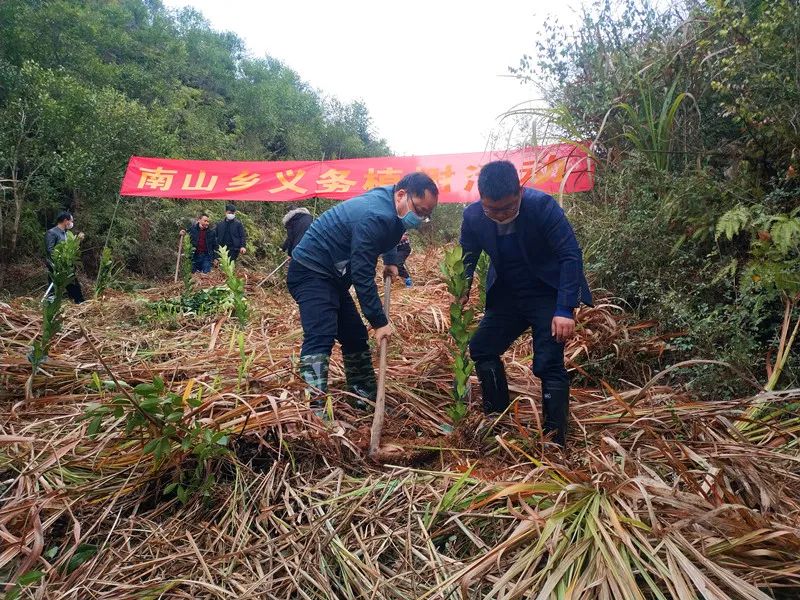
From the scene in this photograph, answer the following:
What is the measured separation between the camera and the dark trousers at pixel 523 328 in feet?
7.55

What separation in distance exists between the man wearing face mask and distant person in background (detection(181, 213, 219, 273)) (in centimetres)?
613

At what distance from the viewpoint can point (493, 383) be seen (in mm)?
2523

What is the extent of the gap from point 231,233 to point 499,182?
6.89 metres

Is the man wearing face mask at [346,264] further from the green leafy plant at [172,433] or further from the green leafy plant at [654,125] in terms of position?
the green leafy plant at [654,125]

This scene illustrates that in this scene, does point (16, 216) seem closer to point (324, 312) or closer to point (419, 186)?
point (324, 312)

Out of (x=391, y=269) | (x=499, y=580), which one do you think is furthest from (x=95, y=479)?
(x=391, y=269)

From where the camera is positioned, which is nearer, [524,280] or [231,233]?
[524,280]

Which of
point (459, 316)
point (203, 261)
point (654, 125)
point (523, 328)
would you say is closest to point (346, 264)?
point (459, 316)

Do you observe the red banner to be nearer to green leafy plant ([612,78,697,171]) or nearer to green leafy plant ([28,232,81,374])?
green leafy plant ([612,78,697,171])

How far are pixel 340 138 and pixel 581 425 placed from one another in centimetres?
2375

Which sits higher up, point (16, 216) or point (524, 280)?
point (524, 280)

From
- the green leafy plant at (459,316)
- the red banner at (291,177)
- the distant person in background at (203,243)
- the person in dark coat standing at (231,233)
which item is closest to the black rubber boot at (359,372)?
the green leafy plant at (459,316)

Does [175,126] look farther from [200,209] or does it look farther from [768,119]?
[768,119]

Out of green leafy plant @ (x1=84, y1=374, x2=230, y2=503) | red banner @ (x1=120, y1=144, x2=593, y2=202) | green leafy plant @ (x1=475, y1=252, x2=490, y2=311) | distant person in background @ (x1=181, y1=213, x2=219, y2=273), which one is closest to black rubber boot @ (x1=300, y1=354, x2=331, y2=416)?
green leafy plant @ (x1=84, y1=374, x2=230, y2=503)
